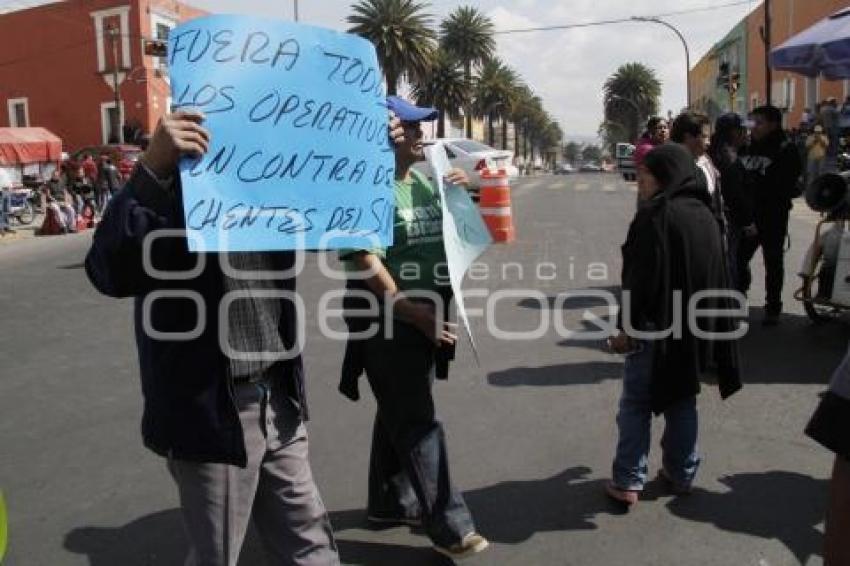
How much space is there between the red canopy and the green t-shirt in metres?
29.5

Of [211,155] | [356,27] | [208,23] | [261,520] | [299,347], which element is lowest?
[261,520]

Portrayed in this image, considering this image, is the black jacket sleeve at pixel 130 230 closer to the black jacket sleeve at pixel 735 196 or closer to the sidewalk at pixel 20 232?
the black jacket sleeve at pixel 735 196

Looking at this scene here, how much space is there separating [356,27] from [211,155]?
5340 cm

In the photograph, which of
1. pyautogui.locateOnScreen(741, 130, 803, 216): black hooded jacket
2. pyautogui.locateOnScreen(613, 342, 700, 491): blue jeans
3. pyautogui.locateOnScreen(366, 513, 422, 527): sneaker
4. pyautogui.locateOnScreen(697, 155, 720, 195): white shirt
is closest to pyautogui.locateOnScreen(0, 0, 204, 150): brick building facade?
pyautogui.locateOnScreen(741, 130, 803, 216): black hooded jacket

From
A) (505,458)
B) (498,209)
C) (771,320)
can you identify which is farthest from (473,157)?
(505,458)

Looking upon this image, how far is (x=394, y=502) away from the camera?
12.4 feet

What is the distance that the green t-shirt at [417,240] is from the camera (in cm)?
326

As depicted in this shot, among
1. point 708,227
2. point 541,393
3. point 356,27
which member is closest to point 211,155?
point 708,227

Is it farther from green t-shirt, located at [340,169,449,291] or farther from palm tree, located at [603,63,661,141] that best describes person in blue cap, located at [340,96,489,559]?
palm tree, located at [603,63,661,141]

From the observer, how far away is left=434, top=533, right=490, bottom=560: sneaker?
3.34 metres

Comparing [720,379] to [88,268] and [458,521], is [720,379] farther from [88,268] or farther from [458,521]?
[88,268]

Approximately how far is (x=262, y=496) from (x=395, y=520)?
4.41 feet

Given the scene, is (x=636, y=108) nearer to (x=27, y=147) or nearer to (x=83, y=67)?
(x=83, y=67)

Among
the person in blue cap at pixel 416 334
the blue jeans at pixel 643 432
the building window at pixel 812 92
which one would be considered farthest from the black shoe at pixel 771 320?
the building window at pixel 812 92
